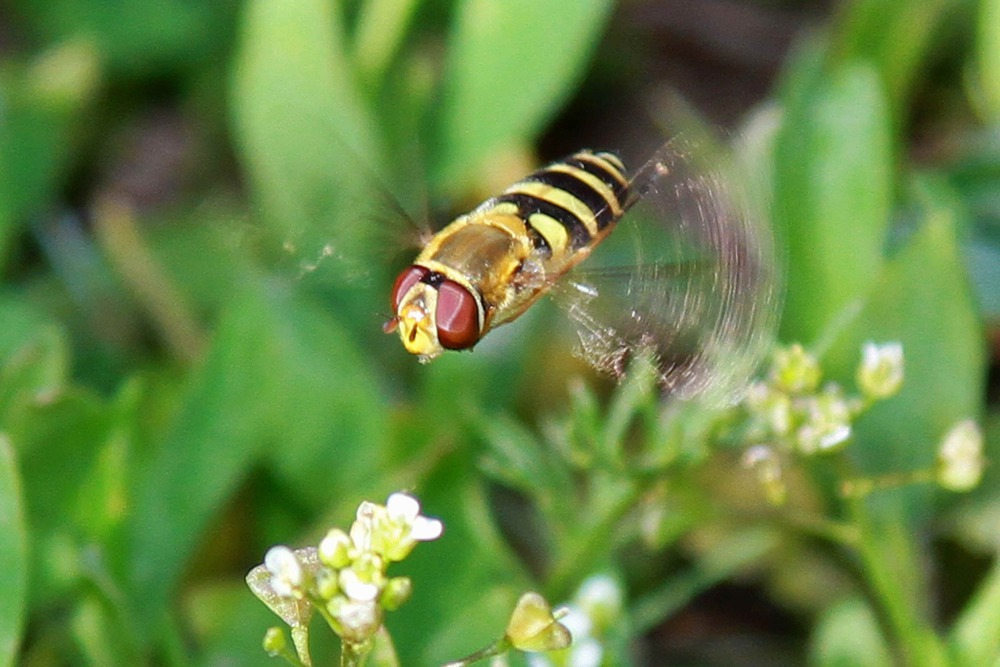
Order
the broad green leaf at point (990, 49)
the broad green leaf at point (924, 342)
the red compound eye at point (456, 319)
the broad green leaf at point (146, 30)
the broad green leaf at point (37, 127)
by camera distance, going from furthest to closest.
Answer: the broad green leaf at point (146, 30) → the broad green leaf at point (37, 127) → the broad green leaf at point (990, 49) → the broad green leaf at point (924, 342) → the red compound eye at point (456, 319)

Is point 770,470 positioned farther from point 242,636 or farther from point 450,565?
point 242,636

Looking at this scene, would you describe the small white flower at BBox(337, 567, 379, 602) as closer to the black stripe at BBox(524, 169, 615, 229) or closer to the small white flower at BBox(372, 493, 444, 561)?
the small white flower at BBox(372, 493, 444, 561)

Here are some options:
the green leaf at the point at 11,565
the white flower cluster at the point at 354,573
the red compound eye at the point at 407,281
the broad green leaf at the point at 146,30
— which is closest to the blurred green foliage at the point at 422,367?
the green leaf at the point at 11,565

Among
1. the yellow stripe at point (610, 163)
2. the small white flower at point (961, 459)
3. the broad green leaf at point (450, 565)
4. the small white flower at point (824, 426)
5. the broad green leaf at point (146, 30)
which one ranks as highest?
the broad green leaf at point (146, 30)

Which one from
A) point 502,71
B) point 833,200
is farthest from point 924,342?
point 502,71

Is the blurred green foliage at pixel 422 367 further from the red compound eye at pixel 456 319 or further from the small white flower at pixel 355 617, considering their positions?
the small white flower at pixel 355 617

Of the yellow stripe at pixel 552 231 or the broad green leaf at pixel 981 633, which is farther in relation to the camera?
the broad green leaf at pixel 981 633
